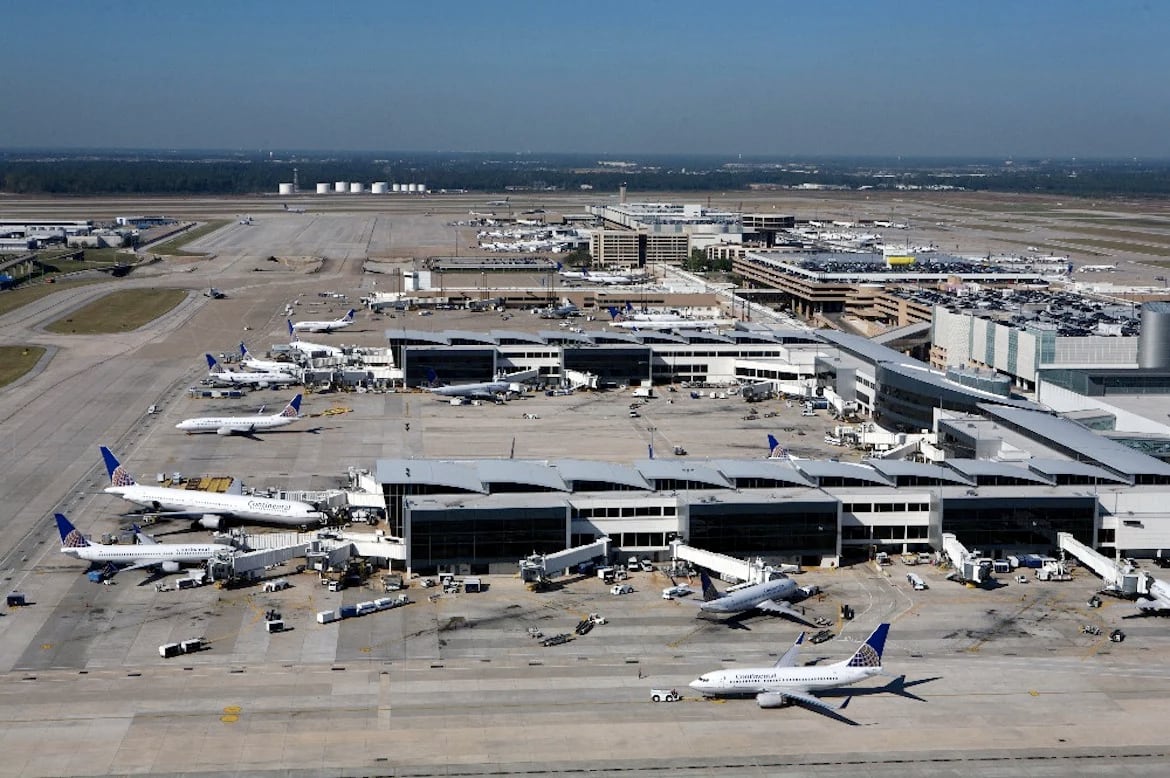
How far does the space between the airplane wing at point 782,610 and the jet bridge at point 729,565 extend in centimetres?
243

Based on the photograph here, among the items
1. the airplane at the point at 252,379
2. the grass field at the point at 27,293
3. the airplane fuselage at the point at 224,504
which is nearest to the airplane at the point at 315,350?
the airplane at the point at 252,379

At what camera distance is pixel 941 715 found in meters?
48.8

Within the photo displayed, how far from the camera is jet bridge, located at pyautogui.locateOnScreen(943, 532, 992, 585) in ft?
209

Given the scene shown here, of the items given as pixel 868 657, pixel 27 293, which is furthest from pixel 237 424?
pixel 27 293

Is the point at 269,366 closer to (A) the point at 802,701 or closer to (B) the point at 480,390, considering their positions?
(B) the point at 480,390

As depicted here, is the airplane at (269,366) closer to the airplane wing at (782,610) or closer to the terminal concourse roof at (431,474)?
the terminal concourse roof at (431,474)

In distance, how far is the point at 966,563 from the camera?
211 ft

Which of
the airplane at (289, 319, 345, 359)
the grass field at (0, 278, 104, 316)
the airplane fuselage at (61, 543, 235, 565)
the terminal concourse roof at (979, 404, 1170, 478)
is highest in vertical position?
the terminal concourse roof at (979, 404, 1170, 478)

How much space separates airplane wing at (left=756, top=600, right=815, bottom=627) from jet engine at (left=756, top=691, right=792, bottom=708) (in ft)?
30.8

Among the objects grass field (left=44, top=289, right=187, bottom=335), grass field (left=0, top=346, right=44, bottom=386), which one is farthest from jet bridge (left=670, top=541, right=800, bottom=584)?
grass field (left=44, top=289, right=187, bottom=335)

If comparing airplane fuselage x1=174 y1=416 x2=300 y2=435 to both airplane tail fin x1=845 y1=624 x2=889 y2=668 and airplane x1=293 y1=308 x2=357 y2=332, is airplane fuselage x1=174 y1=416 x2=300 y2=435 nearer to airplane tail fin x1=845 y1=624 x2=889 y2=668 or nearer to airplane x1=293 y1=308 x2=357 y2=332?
airplane x1=293 y1=308 x2=357 y2=332

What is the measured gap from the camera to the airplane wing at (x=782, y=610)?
192 ft

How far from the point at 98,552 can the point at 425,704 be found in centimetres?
2289

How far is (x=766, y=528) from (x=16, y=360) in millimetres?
89269
